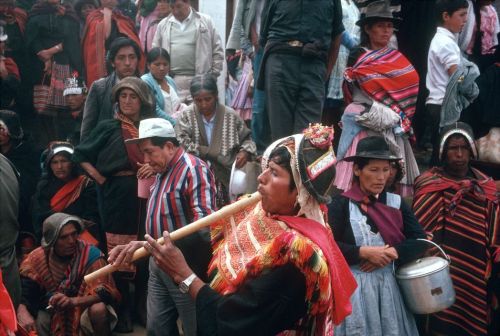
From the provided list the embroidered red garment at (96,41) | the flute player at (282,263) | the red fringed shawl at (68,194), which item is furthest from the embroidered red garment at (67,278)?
the embroidered red garment at (96,41)

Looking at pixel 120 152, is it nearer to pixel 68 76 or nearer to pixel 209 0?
pixel 68 76

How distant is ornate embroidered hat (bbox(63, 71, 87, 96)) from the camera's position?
7992 mm

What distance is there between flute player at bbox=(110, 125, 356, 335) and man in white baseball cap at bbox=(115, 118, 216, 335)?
1.28 meters

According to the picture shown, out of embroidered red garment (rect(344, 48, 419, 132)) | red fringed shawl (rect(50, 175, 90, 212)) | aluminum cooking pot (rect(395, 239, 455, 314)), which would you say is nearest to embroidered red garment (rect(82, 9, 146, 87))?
red fringed shawl (rect(50, 175, 90, 212))

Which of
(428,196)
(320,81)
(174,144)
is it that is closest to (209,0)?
(320,81)

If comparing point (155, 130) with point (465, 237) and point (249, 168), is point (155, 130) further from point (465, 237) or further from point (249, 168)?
point (465, 237)

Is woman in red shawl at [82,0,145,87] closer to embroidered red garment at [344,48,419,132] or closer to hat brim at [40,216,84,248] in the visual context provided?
hat brim at [40,216,84,248]

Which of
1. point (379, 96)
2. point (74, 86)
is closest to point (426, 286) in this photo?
point (379, 96)

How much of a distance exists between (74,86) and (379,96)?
3491mm

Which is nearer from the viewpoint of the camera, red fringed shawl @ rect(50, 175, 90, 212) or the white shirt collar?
red fringed shawl @ rect(50, 175, 90, 212)

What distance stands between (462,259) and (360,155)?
182cm

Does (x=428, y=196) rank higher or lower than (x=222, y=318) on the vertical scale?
lower

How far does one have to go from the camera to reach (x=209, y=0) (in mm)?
10070

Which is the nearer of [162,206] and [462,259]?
[162,206]
